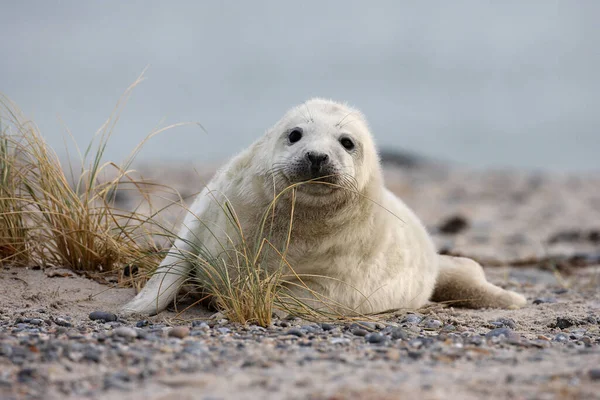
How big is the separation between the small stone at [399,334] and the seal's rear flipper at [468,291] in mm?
1953

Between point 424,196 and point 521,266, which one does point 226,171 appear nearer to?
point 521,266

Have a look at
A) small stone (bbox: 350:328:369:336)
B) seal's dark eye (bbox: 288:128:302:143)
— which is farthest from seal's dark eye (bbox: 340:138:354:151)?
small stone (bbox: 350:328:369:336)

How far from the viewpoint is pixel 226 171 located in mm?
5082

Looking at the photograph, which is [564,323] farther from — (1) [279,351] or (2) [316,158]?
(1) [279,351]

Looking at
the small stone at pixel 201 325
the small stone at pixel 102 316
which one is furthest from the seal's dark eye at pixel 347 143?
the small stone at pixel 102 316

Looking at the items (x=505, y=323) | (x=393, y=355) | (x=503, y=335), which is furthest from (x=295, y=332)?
(x=505, y=323)

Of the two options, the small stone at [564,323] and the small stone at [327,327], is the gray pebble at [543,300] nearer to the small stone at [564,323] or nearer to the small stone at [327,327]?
the small stone at [564,323]

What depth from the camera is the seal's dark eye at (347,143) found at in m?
4.62

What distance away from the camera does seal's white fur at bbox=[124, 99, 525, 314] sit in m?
4.47

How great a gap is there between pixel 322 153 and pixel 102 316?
160cm

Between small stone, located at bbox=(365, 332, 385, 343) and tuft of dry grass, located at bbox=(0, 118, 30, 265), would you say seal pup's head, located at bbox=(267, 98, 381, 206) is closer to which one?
small stone, located at bbox=(365, 332, 385, 343)

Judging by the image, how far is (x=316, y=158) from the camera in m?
4.25

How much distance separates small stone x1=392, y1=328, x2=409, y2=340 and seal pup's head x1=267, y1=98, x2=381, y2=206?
0.90 metres

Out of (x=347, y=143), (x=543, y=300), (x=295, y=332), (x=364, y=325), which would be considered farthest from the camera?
(x=543, y=300)
